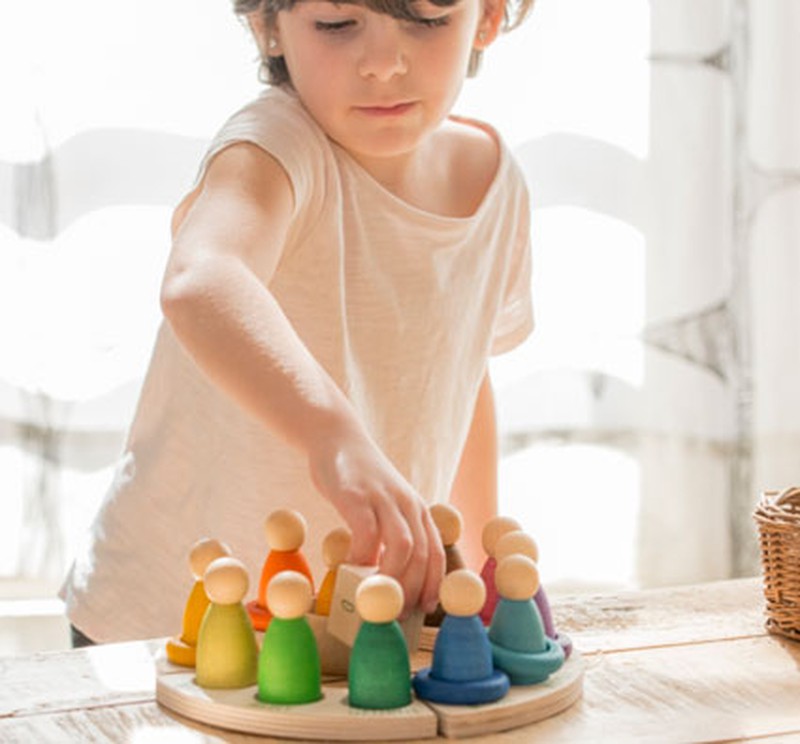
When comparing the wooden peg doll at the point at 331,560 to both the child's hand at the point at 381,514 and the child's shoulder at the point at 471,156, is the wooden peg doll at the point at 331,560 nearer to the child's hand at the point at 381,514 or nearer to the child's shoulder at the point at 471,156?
the child's hand at the point at 381,514

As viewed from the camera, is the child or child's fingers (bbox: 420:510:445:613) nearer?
child's fingers (bbox: 420:510:445:613)

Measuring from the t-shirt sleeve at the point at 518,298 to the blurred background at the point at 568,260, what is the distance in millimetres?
697

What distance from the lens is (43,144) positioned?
76.9 inches

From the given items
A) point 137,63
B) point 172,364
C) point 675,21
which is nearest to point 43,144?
point 137,63

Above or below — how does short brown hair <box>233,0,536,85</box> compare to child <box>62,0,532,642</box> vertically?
above

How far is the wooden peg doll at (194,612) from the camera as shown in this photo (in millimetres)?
923

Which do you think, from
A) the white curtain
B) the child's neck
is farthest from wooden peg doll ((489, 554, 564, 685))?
the white curtain

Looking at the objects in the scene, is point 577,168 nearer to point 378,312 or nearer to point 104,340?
point 104,340

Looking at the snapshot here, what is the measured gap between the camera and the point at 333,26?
1112 mm

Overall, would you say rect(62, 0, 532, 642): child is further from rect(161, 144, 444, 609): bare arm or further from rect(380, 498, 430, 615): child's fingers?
rect(380, 498, 430, 615): child's fingers

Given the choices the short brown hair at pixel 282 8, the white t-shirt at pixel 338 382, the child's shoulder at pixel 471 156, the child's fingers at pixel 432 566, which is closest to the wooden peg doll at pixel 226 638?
the child's fingers at pixel 432 566

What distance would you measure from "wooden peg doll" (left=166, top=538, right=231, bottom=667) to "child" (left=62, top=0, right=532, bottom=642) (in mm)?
132

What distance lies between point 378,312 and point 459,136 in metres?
0.23

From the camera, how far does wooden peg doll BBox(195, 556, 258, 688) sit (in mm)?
866
